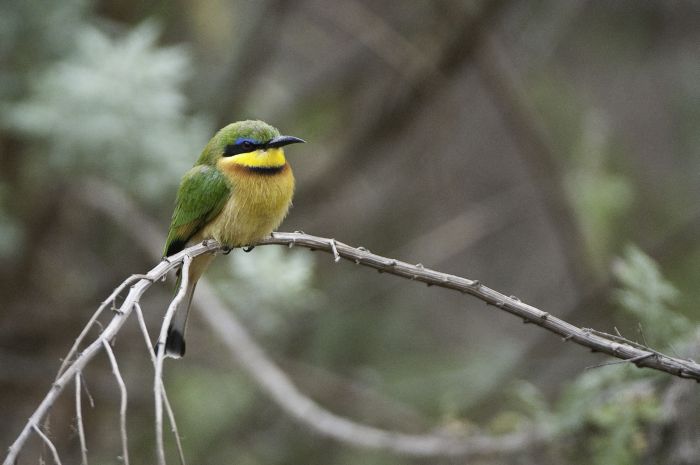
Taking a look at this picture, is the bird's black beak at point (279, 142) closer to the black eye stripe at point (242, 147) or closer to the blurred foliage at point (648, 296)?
the black eye stripe at point (242, 147)

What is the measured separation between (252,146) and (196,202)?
30 cm

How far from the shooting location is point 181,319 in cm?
302

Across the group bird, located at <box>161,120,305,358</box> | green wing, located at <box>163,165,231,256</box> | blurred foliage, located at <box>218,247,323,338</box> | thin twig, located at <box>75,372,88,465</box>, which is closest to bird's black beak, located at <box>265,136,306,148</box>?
bird, located at <box>161,120,305,358</box>

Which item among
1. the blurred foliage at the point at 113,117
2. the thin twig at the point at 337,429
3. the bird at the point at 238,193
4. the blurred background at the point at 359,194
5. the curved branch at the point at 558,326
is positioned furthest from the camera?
the blurred background at the point at 359,194

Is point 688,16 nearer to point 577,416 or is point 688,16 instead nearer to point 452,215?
point 452,215

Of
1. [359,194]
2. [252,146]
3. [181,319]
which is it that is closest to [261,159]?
[252,146]

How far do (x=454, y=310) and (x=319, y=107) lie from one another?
2.00 m

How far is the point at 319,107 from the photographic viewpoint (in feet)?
20.3

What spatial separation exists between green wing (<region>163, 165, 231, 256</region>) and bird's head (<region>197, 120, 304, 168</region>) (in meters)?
0.08

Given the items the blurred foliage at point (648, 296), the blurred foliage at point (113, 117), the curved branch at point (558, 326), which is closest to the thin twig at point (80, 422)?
the curved branch at point (558, 326)

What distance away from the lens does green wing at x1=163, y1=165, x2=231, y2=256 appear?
10.0ft

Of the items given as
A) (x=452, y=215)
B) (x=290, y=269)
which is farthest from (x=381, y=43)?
(x=290, y=269)

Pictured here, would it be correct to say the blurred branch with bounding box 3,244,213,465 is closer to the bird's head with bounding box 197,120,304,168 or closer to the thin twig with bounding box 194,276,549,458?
the bird's head with bounding box 197,120,304,168

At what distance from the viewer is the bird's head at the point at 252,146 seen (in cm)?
297
